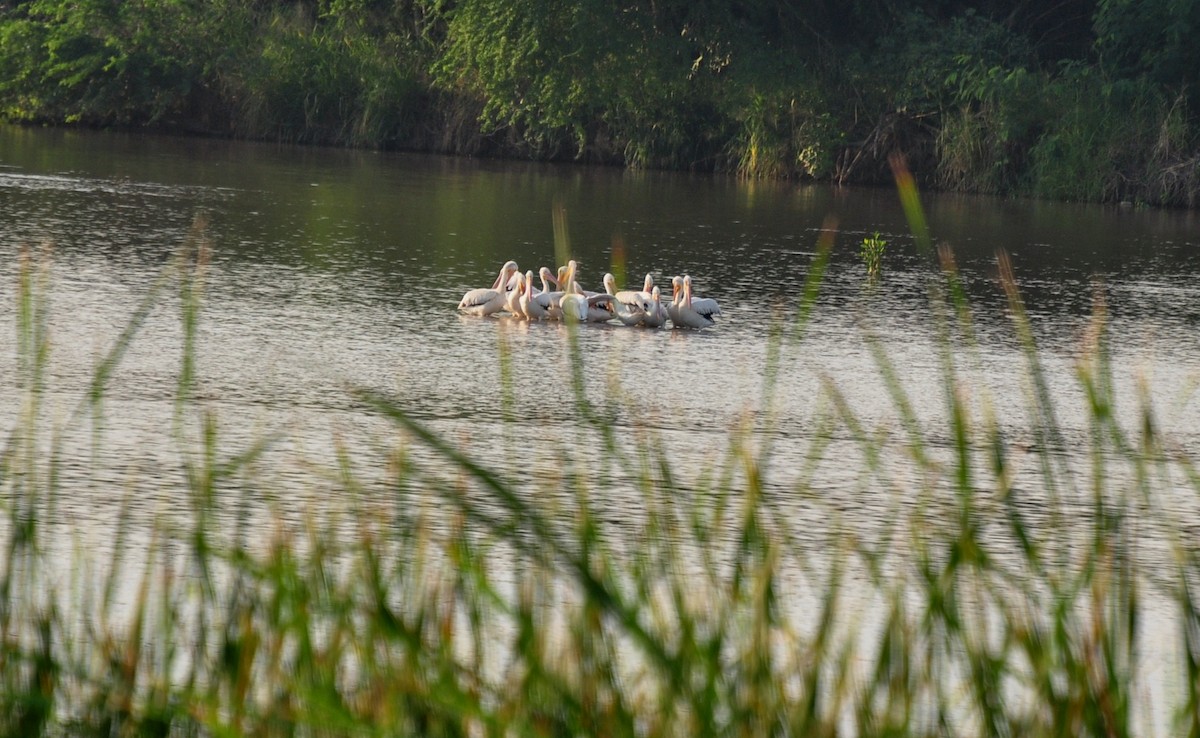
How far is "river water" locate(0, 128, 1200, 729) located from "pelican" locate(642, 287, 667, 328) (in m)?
0.14

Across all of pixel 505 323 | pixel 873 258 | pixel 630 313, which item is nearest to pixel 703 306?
pixel 630 313

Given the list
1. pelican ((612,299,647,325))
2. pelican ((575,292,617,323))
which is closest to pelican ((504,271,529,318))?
pelican ((575,292,617,323))

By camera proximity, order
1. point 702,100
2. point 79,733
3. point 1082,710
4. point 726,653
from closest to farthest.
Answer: point 1082,710 < point 79,733 < point 726,653 < point 702,100

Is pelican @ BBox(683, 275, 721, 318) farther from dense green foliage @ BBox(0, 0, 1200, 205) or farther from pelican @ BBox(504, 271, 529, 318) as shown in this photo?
dense green foliage @ BBox(0, 0, 1200, 205)

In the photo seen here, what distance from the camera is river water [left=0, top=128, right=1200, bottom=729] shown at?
23.2ft

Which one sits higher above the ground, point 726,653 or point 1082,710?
point 1082,710

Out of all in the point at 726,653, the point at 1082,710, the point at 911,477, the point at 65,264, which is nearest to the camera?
the point at 1082,710

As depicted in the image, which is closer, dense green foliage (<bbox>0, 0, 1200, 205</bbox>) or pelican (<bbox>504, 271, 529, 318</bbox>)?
pelican (<bbox>504, 271, 529, 318</bbox>)

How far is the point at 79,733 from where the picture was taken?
9.77ft

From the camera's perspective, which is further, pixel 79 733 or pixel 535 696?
pixel 79 733

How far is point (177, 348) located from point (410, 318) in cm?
210

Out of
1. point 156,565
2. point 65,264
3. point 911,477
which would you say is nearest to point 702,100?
point 65,264

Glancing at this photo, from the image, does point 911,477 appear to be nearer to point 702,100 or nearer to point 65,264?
point 65,264

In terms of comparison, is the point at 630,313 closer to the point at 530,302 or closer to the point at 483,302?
the point at 530,302
